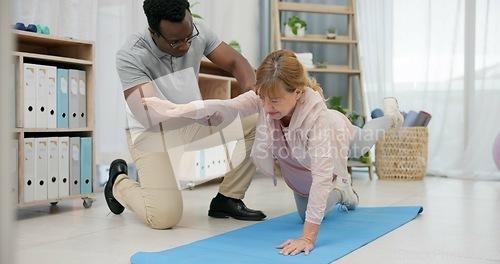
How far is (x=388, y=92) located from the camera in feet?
14.0

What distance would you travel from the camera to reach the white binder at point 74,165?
2.36 meters

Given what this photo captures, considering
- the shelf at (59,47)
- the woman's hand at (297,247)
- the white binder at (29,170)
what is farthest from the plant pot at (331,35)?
the woman's hand at (297,247)

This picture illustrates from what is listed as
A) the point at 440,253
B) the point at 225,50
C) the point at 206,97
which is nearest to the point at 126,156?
the point at 206,97

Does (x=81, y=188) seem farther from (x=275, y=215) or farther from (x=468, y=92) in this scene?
(x=468, y=92)

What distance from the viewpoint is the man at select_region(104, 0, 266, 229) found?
186 centimetres

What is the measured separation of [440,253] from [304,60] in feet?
8.72

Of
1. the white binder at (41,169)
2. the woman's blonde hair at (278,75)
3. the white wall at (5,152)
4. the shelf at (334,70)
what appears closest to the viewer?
the white wall at (5,152)

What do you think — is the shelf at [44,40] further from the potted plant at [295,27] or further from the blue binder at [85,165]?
the potted plant at [295,27]

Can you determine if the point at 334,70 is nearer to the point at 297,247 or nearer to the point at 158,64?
the point at 158,64

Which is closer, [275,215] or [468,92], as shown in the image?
[275,215]

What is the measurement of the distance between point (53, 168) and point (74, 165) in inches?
4.3

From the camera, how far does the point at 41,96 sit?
225cm

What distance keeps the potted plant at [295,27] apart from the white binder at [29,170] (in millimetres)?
2509

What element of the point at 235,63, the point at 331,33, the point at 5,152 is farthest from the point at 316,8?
the point at 5,152
